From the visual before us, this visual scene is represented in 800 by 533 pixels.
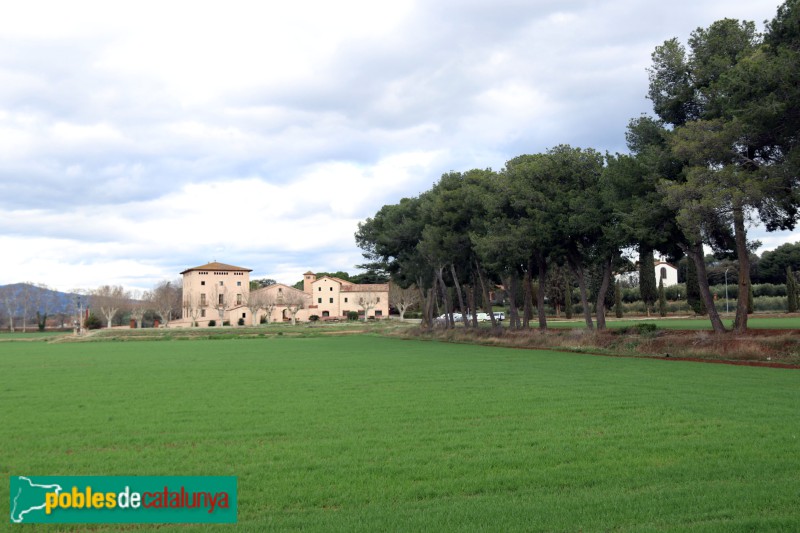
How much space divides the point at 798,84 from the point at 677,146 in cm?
540

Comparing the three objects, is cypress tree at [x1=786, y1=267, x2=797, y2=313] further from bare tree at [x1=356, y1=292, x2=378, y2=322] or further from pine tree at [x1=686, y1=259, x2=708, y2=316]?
bare tree at [x1=356, y1=292, x2=378, y2=322]

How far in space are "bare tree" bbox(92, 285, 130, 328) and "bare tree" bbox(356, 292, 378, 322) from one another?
4330cm

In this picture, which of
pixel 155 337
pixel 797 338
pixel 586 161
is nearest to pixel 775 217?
pixel 797 338

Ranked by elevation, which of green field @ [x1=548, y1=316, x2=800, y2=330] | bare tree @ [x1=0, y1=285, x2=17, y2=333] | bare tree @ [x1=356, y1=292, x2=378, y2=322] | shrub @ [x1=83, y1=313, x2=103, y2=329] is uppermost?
bare tree @ [x1=0, y1=285, x2=17, y2=333]

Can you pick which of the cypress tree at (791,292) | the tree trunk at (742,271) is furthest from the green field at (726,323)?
the cypress tree at (791,292)

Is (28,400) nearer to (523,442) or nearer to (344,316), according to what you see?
(523,442)

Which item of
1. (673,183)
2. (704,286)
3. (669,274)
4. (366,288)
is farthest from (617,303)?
(673,183)

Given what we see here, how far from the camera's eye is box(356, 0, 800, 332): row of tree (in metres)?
25.9

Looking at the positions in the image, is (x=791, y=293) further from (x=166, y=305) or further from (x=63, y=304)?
(x=63, y=304)

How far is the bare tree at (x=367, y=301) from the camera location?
126m

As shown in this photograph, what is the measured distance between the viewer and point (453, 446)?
11719 millimetres

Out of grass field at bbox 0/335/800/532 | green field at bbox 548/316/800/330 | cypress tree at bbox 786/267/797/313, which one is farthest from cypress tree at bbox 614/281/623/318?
grass field at bbox 0/335/800/532

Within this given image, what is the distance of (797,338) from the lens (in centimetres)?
2841

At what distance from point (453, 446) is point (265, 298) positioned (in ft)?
379
